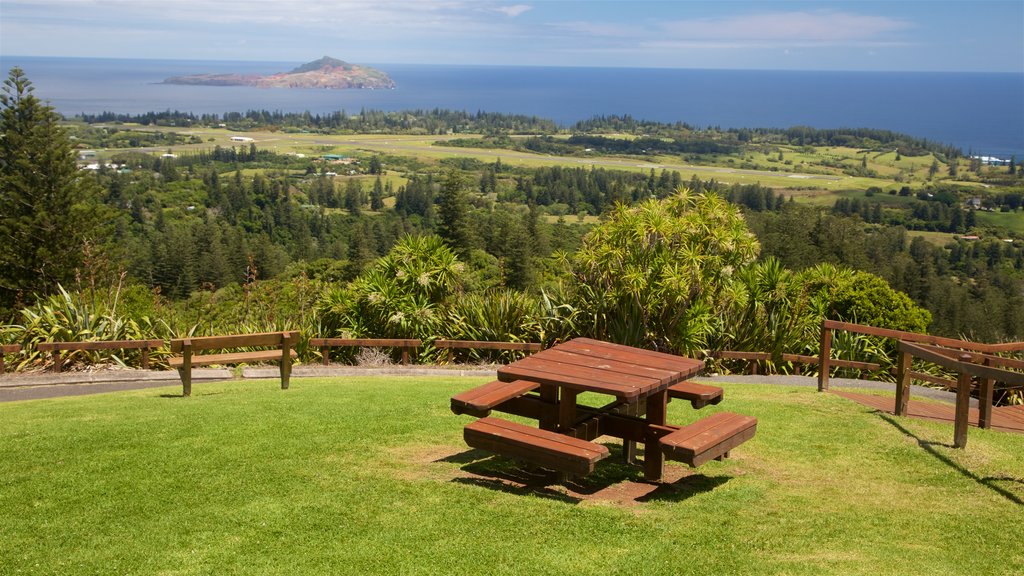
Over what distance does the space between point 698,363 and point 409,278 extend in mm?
7012

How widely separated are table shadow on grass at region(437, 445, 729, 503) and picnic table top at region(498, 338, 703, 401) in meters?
0.64

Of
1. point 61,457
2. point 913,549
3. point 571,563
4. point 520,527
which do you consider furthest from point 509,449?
point 61,457

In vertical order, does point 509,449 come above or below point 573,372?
below

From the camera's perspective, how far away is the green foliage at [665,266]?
11094mm

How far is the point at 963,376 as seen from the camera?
6.54m

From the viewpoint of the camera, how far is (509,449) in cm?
541

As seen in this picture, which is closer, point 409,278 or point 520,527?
point 520,527

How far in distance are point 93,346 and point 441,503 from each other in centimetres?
707

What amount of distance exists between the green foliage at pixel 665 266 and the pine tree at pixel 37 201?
18.3 metres

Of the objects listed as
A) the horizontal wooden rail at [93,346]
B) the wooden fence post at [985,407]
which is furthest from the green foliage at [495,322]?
the wooden fence post at [985,407]

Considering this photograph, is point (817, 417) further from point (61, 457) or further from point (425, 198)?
point (425, 198)

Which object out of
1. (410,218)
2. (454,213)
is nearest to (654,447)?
(454,213)

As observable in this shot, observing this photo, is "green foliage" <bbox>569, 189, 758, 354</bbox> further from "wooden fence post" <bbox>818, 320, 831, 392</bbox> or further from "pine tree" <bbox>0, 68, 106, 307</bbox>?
"pine tree" <bbox>0, 68, 106, 307</bbox>

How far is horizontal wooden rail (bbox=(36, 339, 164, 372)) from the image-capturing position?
10.5 m
